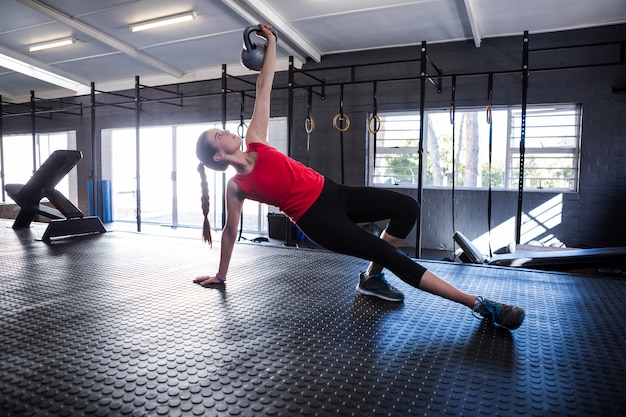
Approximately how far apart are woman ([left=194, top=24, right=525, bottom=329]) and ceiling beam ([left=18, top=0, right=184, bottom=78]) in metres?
4.95

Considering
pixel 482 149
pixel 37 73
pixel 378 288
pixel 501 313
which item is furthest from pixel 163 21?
pixel 501 313

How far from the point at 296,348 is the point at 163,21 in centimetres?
528

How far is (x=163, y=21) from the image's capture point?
5.43m

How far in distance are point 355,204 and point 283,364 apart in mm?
791

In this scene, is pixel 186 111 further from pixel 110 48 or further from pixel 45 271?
pixel 45 271

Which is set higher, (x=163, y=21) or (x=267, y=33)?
(x=163, y=21)

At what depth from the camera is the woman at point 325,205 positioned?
5.51 feet

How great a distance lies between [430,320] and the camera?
1790mm

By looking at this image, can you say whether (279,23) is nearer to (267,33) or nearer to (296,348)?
(267,33)

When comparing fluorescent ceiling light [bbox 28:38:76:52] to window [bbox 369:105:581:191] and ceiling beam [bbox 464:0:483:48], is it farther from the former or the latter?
ceiling beam [bbox 464:0:483:48]

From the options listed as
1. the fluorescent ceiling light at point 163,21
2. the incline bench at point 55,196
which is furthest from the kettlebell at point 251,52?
the fluorescent ceiling light at point 163,21

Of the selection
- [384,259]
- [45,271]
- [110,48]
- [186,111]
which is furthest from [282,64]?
[384,259]

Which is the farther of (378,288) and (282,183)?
(378,288)

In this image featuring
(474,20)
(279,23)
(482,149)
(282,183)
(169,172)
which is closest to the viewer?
(282,183)
